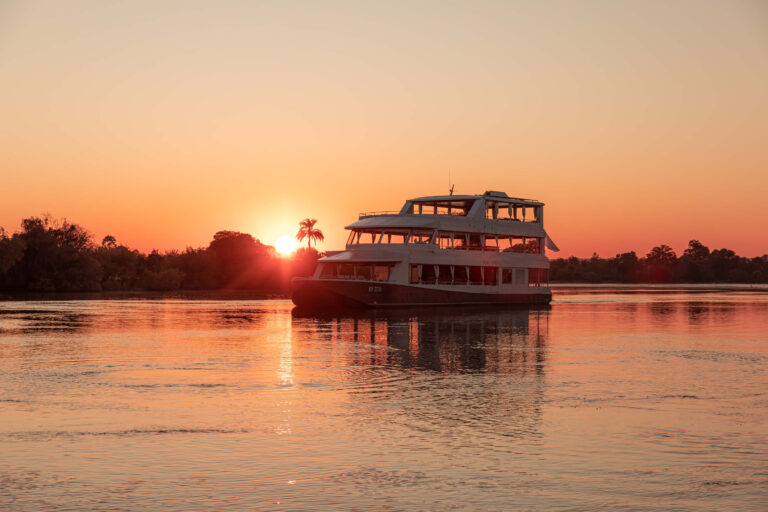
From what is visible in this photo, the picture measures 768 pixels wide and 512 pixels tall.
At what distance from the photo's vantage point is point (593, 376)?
25.4 m

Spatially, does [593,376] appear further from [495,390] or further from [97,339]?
[97,339]

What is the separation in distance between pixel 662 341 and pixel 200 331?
919 inches

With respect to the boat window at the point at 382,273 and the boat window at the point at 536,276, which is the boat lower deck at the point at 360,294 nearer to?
the boat window at the point at 382,273

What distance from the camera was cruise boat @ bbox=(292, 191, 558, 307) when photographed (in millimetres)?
61812

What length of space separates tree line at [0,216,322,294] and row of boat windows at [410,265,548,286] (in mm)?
64690

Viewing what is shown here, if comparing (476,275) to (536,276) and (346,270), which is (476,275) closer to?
(536,276)

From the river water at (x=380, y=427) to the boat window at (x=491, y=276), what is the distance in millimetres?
37081

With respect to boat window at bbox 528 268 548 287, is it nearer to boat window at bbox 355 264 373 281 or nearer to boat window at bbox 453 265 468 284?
boat window at bbox 453 265 468 284

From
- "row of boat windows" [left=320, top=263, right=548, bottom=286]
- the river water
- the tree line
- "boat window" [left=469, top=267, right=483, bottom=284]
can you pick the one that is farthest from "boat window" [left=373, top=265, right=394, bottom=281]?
the tree line

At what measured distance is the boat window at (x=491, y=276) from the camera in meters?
72.8

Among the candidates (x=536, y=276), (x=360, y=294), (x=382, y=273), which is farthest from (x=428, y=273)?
(x=536, y=276)

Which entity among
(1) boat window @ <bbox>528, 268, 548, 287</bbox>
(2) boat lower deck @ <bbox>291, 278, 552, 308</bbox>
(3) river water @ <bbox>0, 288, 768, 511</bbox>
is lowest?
(3) river water @ <bbox>0, 288, 768, 511</bbox>

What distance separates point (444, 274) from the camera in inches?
2726

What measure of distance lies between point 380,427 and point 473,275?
2205 inches
